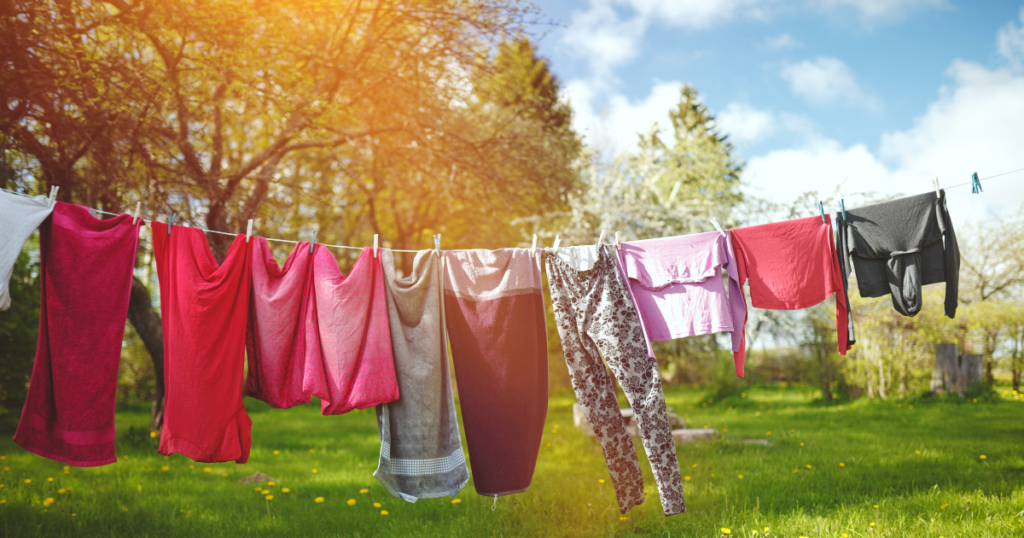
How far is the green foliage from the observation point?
776 cm

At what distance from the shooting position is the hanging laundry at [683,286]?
3.34m

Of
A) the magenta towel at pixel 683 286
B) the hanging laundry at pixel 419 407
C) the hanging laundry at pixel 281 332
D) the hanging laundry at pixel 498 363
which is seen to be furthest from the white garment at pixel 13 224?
the magenta towel at pixel 683 286

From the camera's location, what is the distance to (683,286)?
3.38m

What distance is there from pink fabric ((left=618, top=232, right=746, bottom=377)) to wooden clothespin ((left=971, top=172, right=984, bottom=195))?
1.43 metres

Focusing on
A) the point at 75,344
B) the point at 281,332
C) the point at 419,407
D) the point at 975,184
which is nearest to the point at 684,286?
the point at 419,407

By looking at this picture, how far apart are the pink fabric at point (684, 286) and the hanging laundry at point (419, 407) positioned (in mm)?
1175

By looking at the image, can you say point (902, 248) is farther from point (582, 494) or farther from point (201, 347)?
point (201, 347)

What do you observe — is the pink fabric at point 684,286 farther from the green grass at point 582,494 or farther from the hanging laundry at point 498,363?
the green grass at point 582,494

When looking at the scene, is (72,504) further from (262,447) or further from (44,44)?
(44,44)

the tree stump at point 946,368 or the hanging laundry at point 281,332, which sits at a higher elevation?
the hanging laundry at point 281,332

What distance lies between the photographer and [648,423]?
3.19m

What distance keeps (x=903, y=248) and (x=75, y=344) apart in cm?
450

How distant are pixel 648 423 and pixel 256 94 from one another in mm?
4957

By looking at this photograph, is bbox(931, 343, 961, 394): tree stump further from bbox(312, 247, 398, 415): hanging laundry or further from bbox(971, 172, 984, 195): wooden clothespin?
bbox(312, 247, 398, 415): hanging laundry
